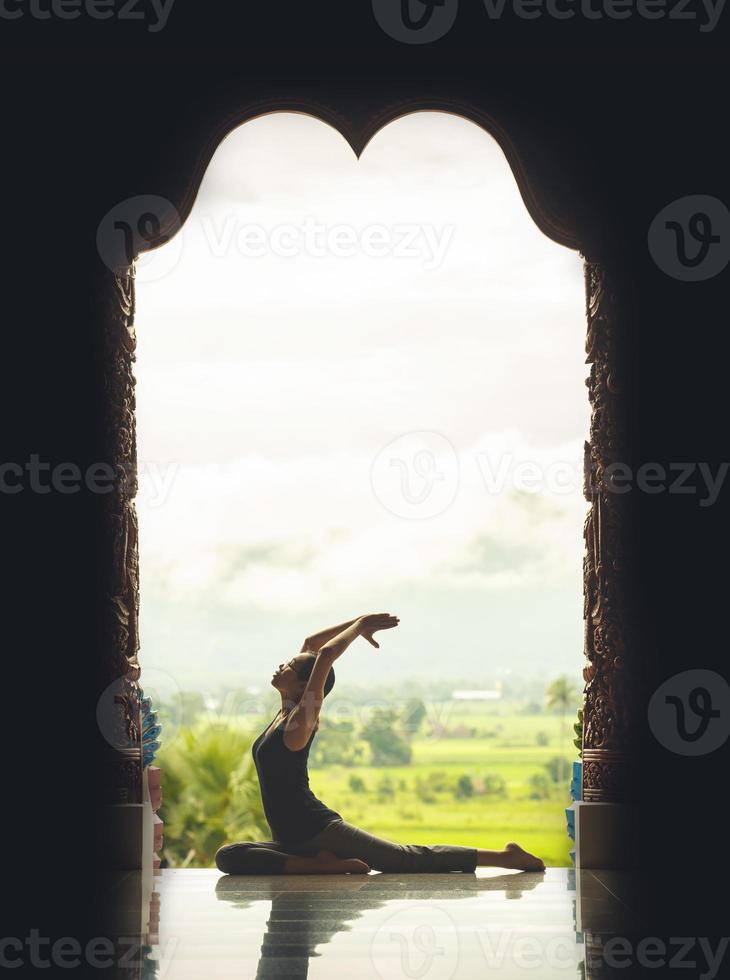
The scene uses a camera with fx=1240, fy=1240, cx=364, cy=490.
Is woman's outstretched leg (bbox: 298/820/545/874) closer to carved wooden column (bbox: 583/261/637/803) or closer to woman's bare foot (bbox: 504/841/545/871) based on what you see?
woman's bare foot (bbox: 504/841/545/871)

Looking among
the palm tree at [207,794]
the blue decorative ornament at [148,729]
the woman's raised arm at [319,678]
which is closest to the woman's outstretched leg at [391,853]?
the woman's raised arm at [319,678]

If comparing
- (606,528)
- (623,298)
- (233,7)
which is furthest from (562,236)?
(233,7)

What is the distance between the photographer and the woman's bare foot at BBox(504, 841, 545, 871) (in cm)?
471

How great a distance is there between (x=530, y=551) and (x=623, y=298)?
63.1 feet

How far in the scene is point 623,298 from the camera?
4.98m

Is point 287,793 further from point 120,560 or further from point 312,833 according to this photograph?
point 120,560

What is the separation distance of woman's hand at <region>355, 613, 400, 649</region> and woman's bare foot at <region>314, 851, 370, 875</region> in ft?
2.63

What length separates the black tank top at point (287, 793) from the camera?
15.2 ft

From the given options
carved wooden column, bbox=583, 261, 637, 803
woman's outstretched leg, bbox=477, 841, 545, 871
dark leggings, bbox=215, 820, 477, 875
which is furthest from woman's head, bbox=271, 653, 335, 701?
carved wooden column, bbox=583, 261, 637, 803

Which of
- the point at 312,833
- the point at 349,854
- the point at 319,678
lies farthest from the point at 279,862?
the point at 319,678

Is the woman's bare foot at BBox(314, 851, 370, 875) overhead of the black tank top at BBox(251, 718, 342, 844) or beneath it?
beneath

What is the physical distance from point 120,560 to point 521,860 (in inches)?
A: 75.8

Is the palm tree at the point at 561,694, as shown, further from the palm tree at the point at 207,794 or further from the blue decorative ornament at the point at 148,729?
the blue decorative ornament at the point at 148,729

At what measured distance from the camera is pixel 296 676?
4.85 metres
